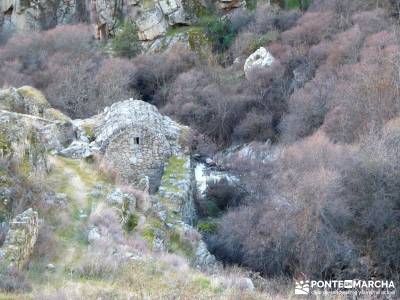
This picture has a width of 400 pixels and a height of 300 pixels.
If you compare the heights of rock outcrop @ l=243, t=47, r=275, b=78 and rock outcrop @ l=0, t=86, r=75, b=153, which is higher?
rock outcrop @ l=0, t=86, r=75, b=153

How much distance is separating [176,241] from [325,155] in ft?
17.6

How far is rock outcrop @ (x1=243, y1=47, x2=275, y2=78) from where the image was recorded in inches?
1253

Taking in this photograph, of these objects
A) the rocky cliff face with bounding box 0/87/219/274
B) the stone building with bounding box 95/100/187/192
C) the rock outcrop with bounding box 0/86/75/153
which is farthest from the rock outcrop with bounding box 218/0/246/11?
the stone building with bounding box 95/100/187/192

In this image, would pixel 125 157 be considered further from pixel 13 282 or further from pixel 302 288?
pixel 13 282

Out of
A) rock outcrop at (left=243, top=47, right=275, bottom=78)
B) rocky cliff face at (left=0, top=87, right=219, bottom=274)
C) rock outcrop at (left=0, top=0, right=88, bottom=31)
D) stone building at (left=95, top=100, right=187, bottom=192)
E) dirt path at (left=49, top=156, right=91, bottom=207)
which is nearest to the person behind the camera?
rocky cliff face at (left=0, top=87, right=219, bottom=274)

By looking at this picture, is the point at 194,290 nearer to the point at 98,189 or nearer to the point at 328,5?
the point at 98,189

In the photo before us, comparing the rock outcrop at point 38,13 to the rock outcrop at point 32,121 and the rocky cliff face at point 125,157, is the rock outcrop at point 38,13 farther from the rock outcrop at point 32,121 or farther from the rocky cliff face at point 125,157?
the rocky cliff face at point 125,157

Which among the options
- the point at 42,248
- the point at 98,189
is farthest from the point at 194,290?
the point at 98,189

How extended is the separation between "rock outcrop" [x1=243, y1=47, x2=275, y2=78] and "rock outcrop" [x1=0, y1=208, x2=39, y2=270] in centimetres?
2568

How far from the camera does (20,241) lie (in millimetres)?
6992

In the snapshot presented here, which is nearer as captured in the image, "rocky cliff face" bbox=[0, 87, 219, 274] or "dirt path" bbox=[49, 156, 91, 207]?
"rocky cliff face" bbox=[0, 87, 219, 274]

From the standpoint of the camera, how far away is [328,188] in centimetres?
1094

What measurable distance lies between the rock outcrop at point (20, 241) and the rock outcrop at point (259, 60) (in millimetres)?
25679

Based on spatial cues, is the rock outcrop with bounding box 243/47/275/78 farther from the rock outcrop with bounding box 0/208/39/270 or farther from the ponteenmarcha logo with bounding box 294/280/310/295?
the rock outcrop with bounding box 0/208/39/270
